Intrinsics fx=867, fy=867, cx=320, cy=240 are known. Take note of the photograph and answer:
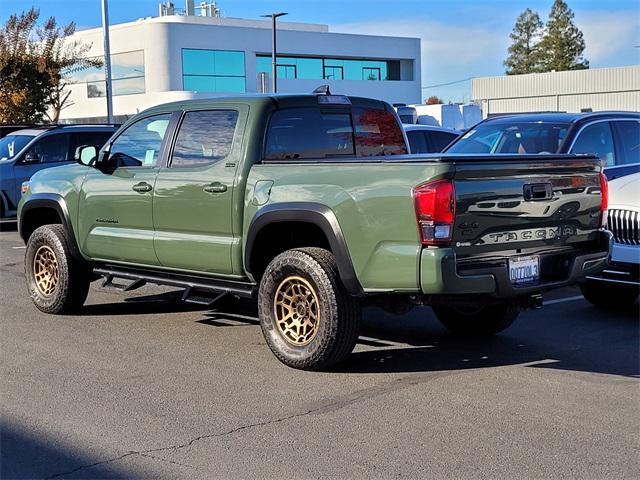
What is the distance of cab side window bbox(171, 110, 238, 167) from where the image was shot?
22.5 ft

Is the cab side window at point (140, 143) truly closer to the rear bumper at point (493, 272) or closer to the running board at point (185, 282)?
the running board at point (185, 282)

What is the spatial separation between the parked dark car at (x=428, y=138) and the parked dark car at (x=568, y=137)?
449cm

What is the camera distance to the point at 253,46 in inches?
2016

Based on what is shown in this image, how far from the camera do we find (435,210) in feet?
17.8

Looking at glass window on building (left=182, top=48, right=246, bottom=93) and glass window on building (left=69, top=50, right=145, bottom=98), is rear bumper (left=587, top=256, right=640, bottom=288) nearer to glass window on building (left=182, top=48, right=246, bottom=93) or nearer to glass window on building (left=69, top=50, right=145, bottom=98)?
glass window on building (left=182, top=48, right=246, bottom=93)

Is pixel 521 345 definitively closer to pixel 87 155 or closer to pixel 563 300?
pixel 563 300

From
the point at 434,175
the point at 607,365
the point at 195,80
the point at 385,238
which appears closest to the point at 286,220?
the point at 385,238

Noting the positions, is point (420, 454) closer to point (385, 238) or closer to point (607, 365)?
point (385, 238)

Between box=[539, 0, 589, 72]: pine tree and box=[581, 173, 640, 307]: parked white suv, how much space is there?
275ft

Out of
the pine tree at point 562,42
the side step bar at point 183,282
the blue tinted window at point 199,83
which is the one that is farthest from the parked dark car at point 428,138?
the pine tree at point 562,42

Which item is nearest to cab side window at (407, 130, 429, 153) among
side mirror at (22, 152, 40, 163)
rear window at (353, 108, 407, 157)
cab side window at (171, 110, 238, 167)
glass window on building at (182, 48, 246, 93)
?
side mirror at (22, 152, 40, 163)

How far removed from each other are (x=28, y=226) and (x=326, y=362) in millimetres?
4203

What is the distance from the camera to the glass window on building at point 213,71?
161 feet

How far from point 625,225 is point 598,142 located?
2.44m
